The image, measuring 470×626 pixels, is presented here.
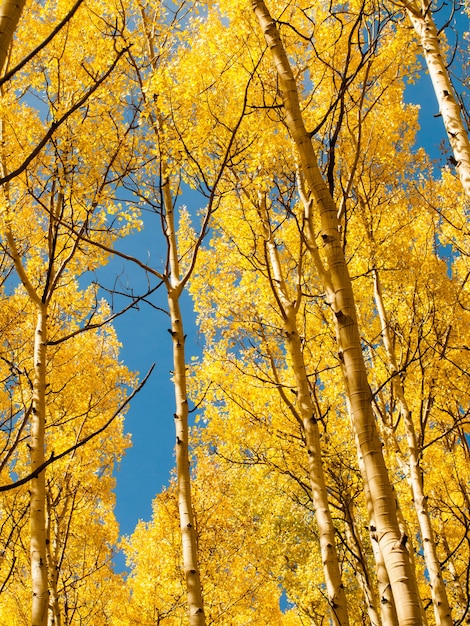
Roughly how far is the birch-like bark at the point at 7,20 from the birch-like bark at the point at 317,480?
3.45m

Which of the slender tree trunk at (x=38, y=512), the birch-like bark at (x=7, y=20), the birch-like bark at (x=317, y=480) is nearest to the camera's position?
the birch-like bark at (x=7, y=20)

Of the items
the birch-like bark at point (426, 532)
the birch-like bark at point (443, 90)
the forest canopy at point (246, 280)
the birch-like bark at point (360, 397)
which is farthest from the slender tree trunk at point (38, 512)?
the birch-like bark at point (443, 90)

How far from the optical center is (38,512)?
3.59 m

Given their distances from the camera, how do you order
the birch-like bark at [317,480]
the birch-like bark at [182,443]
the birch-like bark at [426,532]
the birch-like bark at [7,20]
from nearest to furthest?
the birch-like bark at [7,20], the birch-like bark at [182,443], the birch-like bark at [317,480], the birch-like bark at [426,532]

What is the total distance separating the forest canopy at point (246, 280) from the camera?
3457 millimetres

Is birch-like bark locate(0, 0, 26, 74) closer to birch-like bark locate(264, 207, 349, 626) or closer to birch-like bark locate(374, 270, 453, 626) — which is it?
birch-like bark locate(264, 207, 349, 626)

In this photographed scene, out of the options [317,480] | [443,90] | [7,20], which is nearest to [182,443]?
[317,480]

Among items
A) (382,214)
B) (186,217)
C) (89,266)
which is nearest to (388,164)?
(382,214)

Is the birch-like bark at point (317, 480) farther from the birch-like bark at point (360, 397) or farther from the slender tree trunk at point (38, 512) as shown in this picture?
the birch-like bark at point (360, 397)

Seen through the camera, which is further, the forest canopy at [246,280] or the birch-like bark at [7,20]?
the forest canopy at [246,280]

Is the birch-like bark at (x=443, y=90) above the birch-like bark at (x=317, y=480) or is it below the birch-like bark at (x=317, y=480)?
above

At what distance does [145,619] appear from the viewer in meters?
10.0

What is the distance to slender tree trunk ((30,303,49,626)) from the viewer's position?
11.1ft

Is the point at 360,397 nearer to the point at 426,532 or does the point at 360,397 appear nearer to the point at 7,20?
the point at 7,20
